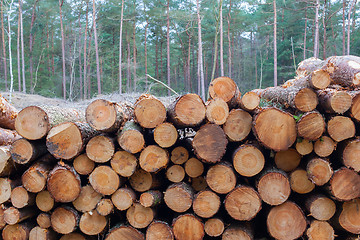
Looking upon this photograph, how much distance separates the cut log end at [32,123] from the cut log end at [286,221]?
7.97 feet

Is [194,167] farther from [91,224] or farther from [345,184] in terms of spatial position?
[345,184]

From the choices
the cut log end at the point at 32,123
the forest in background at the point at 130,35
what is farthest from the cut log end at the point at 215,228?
the forest in background at the point at 130,35

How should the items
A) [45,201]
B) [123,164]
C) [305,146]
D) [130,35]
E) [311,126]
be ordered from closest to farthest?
1. [311,126]
2. [305,146]
3. [123,164]
4. [45,201]
5. [130,35]

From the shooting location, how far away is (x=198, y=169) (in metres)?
2.69

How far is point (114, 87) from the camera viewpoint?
25.3 m

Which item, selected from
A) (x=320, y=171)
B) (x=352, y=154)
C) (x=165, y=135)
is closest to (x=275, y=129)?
(x=320, y=171)

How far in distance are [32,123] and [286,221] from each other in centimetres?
271

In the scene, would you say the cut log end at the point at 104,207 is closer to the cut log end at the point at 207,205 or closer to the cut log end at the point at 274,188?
the cut log end at the point at 207,205

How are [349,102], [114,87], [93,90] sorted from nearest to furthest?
[349,102] < [114,87] < [93,90]

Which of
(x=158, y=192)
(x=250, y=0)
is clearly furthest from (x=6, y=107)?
Answer: (x=250, y=0)

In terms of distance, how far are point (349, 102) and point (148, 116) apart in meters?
1.92

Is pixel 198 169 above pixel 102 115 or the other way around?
the other way around

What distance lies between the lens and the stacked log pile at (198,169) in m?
2.44

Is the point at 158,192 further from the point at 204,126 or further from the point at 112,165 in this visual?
the point at 204,126
